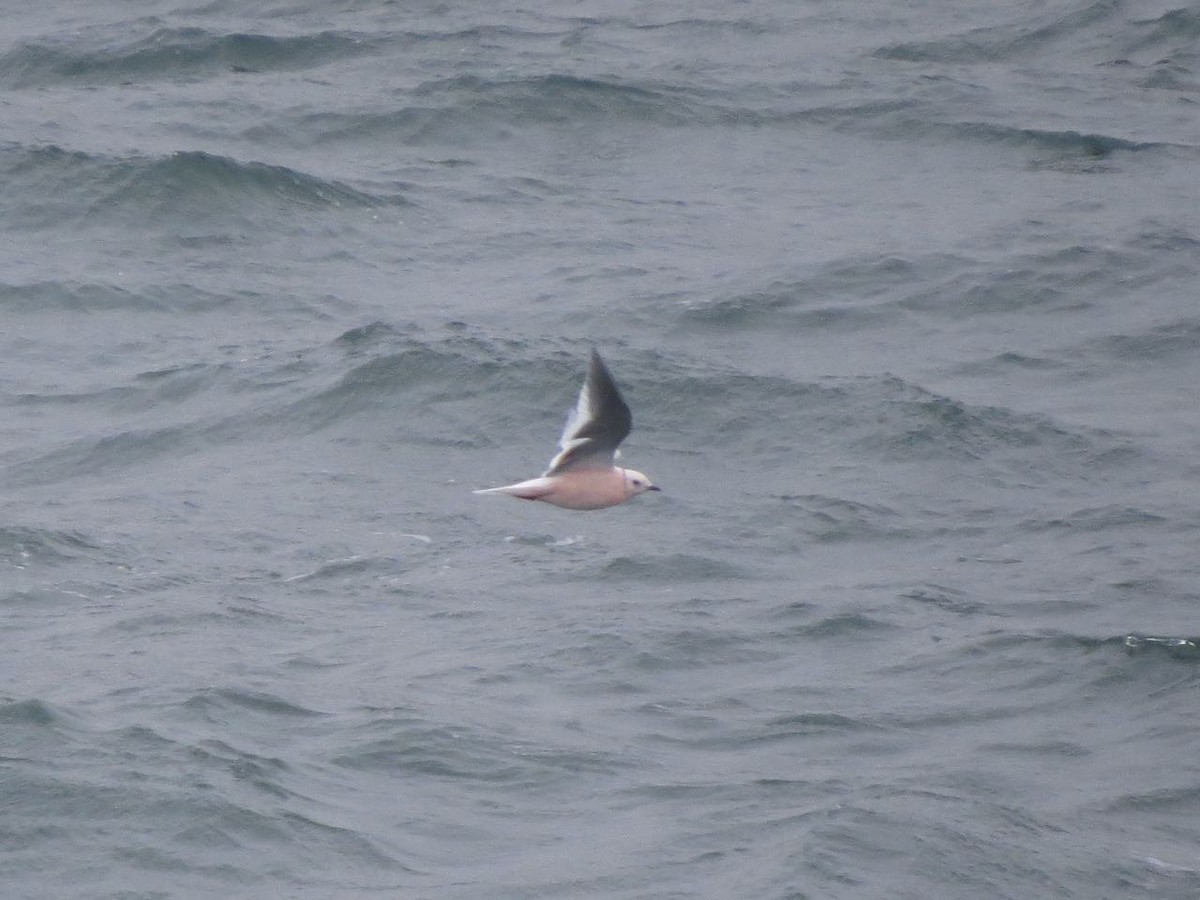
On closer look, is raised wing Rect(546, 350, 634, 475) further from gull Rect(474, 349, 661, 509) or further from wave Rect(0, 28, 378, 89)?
wave Rect(0, 28, 378, 89)

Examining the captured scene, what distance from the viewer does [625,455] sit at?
19281 mm

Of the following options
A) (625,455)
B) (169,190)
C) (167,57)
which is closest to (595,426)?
(625,455)

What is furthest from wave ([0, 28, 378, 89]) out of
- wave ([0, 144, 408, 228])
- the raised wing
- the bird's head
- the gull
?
the raised wing

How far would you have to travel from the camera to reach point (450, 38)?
99.2ft

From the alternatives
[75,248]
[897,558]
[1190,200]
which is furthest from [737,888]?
[1190,200]

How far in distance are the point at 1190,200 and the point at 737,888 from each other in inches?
587

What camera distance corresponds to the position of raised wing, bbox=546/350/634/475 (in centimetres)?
1254

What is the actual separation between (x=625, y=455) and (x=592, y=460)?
592 cm

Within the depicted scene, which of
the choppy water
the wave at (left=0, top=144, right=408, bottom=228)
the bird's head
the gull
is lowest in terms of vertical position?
the choppy water

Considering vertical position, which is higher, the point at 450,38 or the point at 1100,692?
the point at 450,38

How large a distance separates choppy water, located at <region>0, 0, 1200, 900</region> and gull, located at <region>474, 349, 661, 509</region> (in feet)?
6.19

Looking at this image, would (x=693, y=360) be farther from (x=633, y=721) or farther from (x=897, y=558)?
(x=633, y=721)

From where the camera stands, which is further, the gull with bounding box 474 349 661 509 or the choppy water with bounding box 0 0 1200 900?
the choppy water with bounding box 0 0 1200 900

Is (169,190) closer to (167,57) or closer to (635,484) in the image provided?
(167,57)
